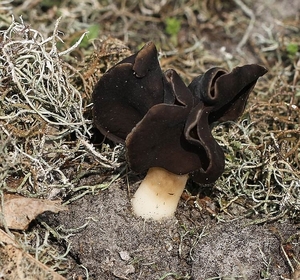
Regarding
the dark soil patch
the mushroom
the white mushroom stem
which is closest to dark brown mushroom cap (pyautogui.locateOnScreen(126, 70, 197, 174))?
the mushroom

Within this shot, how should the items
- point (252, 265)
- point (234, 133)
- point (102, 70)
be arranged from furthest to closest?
point (102, 70) → point (234, 133) → point (252, 265)

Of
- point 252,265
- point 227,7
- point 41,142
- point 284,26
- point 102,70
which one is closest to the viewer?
point 252,265

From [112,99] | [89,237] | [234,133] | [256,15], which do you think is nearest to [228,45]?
[256,15]

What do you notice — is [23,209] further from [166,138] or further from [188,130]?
[188,130]

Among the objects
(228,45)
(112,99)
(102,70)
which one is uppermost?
(112,99)

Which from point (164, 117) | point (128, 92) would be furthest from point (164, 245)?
point (128, 92)

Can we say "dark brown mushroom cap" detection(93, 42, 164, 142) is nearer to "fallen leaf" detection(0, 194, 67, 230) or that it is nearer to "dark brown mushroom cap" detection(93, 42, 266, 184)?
"dark brown mushroom cap" detection(93, 42, 266, 184)

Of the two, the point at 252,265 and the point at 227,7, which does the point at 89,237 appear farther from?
the point at 227,7
